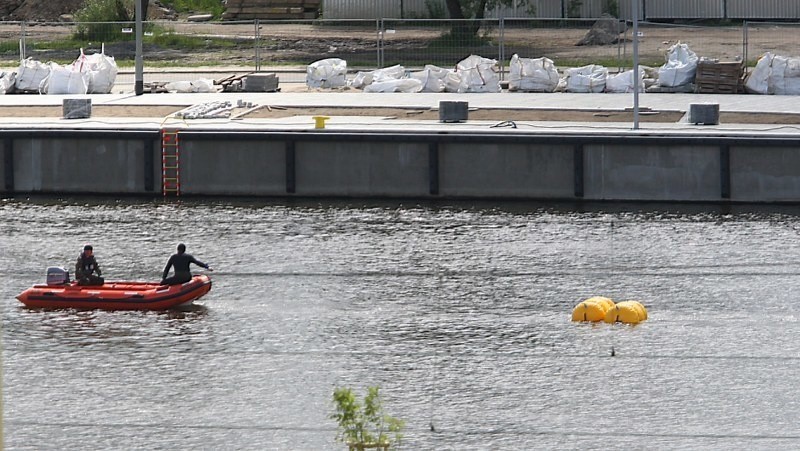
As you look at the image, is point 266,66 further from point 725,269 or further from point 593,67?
point 725,269

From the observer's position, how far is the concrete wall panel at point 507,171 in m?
39.0

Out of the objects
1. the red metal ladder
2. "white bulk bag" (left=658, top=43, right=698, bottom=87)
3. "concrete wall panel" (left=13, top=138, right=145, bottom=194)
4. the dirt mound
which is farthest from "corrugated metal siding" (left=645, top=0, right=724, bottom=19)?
"concrete wall panel" (left=13, top=138, right=145, bottom=194)

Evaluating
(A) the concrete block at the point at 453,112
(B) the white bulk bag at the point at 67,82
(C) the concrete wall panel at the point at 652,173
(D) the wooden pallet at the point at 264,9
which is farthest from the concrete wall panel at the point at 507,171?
(D) the wooden pallet at the point at 264,9

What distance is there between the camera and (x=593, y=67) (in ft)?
162

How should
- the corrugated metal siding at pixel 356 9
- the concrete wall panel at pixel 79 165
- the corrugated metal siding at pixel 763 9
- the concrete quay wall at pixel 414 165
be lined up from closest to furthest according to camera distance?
1. the concrete quay wall at pixel 414 165
2. the concrete wall panel at pixel 79 165
3. the corrugated metal siding at pixel 763 9
4. the corrugated metal siding at pixel 356 9

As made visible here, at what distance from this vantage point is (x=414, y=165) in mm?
39719

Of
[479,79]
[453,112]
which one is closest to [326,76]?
[479,79]

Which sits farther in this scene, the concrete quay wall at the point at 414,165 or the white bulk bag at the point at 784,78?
the white bulk bag at the point at 784,78

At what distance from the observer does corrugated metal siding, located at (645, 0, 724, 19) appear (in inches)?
2559

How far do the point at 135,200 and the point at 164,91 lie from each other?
10.1 m

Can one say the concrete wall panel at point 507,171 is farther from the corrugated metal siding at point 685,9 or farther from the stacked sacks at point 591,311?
the corrugated metal siding at point 685,9

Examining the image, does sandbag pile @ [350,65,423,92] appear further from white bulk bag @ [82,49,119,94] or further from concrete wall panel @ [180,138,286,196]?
concrete wall panel @ [180,138,286,196]

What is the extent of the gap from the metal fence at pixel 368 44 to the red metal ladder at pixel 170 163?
1188 cm

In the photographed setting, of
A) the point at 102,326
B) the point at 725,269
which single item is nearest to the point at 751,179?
the point at 725,269
